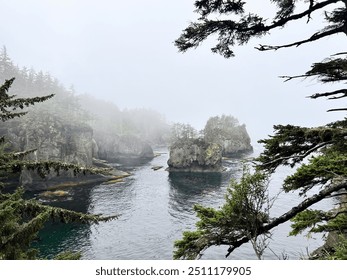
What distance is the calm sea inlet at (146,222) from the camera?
2955 centimetres

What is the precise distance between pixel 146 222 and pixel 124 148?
77051 mm

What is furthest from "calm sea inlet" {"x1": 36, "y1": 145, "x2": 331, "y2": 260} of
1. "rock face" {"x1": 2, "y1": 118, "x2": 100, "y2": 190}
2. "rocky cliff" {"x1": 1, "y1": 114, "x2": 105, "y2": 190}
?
"rocky cliff" {"x1": 1, "y1": 114, "x2": 105, "y2": 190}

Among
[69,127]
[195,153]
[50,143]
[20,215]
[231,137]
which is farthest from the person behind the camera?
[231,137]

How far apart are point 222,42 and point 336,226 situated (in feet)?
22.0

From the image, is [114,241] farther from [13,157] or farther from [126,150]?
[126,150]

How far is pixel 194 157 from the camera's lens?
261 ft

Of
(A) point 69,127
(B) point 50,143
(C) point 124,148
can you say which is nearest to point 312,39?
(B) point 50,143

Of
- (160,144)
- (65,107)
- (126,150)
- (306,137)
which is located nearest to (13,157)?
(306,137)

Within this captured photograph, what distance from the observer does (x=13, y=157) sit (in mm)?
8594

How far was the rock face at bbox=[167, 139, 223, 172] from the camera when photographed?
77500mm

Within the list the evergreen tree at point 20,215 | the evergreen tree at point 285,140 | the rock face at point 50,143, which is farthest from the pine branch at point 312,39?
the rock face at point 50,143

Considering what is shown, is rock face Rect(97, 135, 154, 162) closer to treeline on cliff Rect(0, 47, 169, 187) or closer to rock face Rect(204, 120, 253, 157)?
treeline on cliff Rect(0, 47, 169, 187)

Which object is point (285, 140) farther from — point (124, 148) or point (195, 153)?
point (124, 148)

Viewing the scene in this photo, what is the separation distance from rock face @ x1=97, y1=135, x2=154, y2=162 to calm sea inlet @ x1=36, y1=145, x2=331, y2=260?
4530cm
